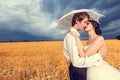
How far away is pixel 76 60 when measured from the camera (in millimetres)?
4766

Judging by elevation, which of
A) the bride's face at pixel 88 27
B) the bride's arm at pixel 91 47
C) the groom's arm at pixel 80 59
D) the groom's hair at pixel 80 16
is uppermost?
the groom's hair at pixel 80 16

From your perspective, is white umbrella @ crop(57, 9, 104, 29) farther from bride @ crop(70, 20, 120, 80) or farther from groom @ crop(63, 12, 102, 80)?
bride @ crop(70, 20, 120, 80)

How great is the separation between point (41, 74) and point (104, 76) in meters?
4.15

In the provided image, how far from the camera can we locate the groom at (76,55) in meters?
4.77

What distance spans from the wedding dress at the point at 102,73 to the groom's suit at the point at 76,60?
7 centimetres

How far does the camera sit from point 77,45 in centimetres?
486

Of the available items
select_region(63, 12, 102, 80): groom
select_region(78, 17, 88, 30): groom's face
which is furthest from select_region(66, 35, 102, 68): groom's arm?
select_region(78, 17, 88, 30): groom's face

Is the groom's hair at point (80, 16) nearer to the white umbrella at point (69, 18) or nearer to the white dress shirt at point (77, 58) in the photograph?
the white umbrella at point (69, 18)

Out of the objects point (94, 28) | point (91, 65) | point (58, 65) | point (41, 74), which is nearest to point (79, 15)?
point (94, 28)

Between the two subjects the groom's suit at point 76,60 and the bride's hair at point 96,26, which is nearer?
the groom's suit at point 76,60

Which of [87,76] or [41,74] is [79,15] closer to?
[87,76]

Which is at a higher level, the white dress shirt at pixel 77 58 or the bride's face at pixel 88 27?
the bride's face at pixel 88 27

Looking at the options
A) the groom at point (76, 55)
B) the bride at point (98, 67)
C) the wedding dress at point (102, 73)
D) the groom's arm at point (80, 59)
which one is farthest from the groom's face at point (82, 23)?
the wedding dress at point (102, 73)

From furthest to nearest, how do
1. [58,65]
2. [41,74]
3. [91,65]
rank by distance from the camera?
[58,65], [41,74], [91,65]
